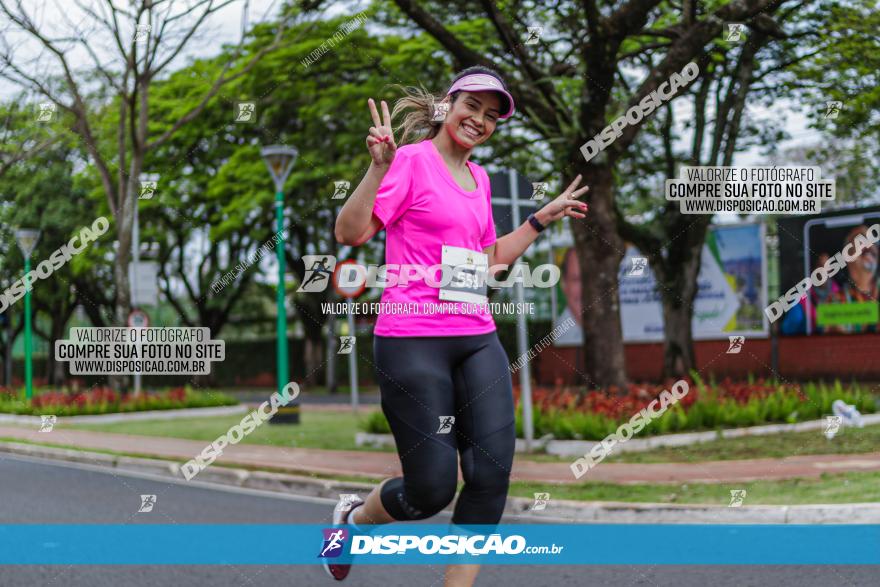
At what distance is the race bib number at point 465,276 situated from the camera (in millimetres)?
3404

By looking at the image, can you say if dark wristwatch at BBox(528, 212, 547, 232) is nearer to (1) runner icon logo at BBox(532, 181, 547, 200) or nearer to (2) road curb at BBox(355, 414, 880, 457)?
(1) runner icon logo at BBox(532, 181, 547, 200)

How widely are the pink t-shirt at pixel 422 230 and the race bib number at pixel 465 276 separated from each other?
21 mm

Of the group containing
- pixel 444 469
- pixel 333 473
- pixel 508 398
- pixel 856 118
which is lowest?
pixel 333 473

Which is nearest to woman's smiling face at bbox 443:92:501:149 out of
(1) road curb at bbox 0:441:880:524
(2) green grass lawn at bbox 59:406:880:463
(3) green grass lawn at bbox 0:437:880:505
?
(1) road curb at bbox 0:441:880:524

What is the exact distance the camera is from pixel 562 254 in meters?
27.3

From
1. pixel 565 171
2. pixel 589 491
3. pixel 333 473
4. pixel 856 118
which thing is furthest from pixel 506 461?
pixel 856 118

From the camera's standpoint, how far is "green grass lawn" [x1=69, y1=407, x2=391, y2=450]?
1223 centimetres

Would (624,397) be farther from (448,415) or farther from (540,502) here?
(448,415)

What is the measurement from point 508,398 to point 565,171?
8653 millimetres

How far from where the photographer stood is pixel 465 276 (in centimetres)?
344

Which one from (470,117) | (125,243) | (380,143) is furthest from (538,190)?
(125,243)

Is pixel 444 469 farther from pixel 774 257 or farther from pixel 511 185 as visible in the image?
pixel 774 257

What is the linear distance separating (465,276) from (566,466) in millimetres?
5693

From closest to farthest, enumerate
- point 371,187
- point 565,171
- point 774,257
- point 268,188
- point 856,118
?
point 371,187
point 565,171
point 856,118
point 268,188
point 774,257
